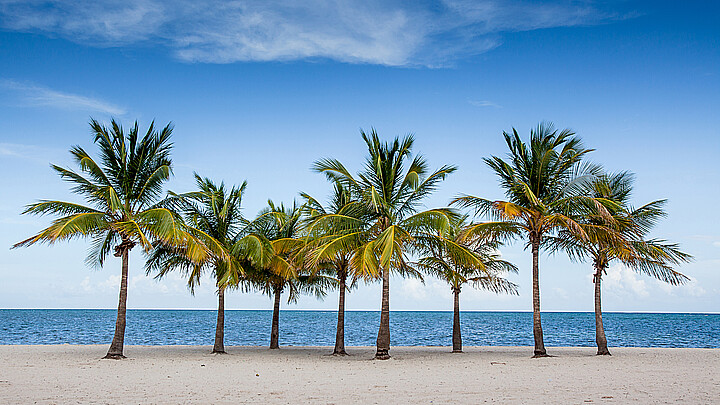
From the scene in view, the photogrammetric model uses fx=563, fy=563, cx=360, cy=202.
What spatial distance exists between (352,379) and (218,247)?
8220mm

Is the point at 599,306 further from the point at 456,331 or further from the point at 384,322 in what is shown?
the point at 384,322

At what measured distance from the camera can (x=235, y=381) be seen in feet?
41.0

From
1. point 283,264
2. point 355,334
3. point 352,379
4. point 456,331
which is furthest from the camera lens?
point 355,334

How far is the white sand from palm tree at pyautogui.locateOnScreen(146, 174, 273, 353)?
296cm

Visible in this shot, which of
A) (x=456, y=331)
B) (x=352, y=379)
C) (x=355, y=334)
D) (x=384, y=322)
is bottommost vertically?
(x=355, y=334)

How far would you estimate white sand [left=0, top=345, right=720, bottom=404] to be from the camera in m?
9.91

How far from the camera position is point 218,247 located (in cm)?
1911

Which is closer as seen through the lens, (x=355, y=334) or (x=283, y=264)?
(x=283, y=264)

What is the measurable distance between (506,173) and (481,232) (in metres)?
2.14

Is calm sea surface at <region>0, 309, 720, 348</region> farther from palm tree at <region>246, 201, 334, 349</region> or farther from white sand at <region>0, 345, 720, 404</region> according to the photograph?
white sand at <region>0, 345, 720, 404</region>

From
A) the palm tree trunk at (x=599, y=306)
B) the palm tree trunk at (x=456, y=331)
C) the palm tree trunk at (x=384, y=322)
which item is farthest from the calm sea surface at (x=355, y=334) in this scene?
the palm tree trunk at (x=384, y=322)

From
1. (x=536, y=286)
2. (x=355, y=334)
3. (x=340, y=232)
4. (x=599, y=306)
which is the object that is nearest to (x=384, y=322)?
(x=340, y=232)

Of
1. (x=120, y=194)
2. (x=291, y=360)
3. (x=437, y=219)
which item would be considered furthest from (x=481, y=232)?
(x=120, y=194)

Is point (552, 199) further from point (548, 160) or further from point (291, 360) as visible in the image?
point (291, 360)
